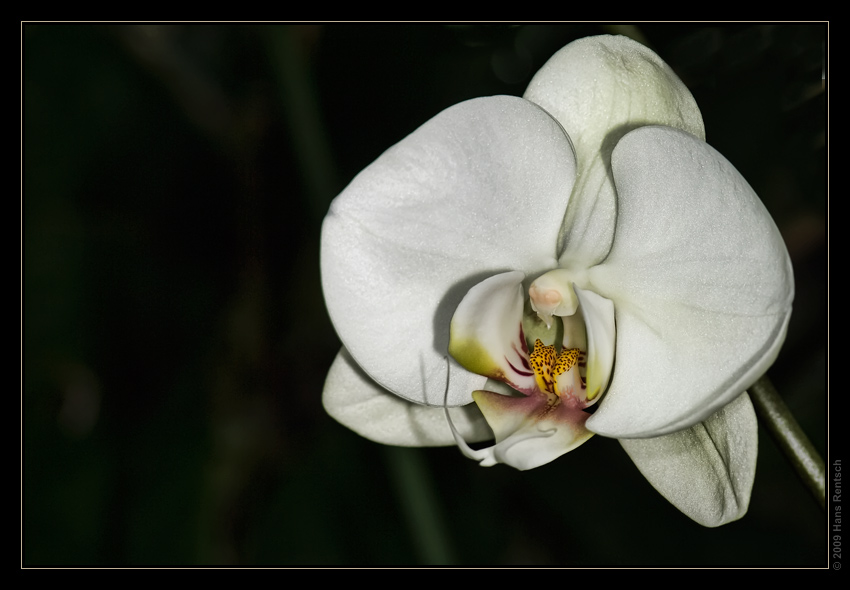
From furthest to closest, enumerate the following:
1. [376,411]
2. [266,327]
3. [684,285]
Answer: [266,327] < [376,411] < [684,285]

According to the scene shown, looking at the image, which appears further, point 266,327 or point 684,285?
point 266,327

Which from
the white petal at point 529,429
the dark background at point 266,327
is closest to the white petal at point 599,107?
the white petal at point 529,429

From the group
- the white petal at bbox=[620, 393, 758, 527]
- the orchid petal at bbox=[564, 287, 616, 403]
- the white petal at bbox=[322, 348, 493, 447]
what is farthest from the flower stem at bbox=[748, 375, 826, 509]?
the white petal at bbox=[322, 348, 493, 447]

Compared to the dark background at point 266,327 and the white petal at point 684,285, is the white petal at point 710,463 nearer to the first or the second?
the white petal at point 684,285

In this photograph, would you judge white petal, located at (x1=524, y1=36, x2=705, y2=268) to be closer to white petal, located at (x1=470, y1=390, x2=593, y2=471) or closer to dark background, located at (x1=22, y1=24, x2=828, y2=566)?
white petal, located at (x1=470, y1=390, x2=593, y2=471)

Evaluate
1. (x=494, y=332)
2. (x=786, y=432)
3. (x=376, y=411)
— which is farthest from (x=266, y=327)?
(x=786, y=432)

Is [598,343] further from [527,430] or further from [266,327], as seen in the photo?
[266,327]

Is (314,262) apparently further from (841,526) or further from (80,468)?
(841,526)
